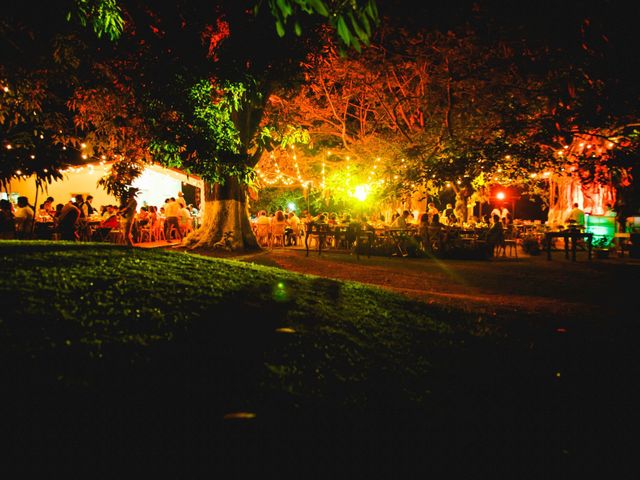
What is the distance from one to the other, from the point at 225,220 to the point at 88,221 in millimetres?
4712

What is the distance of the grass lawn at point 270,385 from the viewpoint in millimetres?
2340

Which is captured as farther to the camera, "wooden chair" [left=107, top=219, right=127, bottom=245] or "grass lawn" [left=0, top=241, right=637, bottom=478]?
"wooden chair" [left=107, top=219, right=127, bottom=245]

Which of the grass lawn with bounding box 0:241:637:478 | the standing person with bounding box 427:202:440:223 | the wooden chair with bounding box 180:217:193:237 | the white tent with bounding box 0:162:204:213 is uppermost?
the white tent with bounding box 0:162:204:213

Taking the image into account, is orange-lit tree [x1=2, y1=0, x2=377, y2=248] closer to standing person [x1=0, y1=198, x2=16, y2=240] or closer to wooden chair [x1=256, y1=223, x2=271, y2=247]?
standing person [x1=0, y1=198, x2=16, y2=240]

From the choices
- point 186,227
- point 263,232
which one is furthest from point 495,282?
point 186,227

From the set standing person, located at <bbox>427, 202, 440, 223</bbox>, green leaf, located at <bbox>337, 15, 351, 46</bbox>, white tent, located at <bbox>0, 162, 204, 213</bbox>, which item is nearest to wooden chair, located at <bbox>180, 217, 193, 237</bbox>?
white tent, located at <bbox>0, 162, 204, 213</bbox>

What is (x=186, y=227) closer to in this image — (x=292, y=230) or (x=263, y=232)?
(x=263, y=232)

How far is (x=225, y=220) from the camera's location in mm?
15398

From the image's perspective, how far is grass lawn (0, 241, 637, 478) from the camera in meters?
2.34

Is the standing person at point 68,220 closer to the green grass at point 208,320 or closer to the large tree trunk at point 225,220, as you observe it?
the large tree trunk at point 225,220

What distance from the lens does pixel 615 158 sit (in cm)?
873

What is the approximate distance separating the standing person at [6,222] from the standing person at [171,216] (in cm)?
646

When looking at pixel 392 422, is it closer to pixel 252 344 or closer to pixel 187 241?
pixel 252 344

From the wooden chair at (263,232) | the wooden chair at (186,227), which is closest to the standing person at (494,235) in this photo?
the wooden chair at (263,232)
